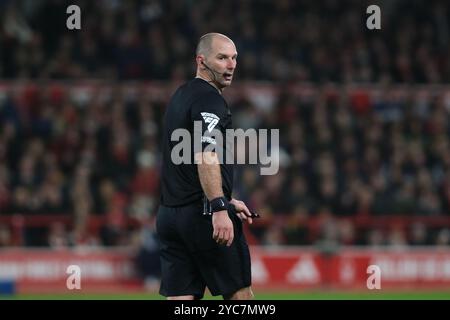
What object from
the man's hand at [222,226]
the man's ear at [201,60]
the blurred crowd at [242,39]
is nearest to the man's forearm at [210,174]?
the man's hand at [222,226]

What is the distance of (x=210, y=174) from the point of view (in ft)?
22.7

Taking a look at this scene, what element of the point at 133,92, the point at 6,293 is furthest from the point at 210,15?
the point at 6,293

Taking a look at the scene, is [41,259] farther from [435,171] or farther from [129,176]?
[435,171]

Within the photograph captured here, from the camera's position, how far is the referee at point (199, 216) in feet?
23.6

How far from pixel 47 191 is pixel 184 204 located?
10.4 meters

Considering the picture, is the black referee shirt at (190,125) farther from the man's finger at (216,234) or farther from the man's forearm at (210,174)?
the man's finger at (216,234)

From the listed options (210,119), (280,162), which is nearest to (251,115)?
(280,162)

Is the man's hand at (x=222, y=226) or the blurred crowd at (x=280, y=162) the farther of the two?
the blurred crowd at (x=280, y=162)

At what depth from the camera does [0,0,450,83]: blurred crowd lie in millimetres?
19344

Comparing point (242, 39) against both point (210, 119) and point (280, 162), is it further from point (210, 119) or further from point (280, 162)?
point (210, 119)

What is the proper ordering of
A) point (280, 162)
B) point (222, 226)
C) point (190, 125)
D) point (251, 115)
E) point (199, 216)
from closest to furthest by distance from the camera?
1. point (222, 226)
2. point (190, 125)
3. point (199, 216)
4. point (280, 162)
5. point (251, 115)

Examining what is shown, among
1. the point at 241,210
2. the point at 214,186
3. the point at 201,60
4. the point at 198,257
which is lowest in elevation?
the point at 198,257

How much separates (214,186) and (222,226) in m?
0.25

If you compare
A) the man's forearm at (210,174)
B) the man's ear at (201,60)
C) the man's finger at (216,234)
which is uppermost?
the man's ear at (201,60)
